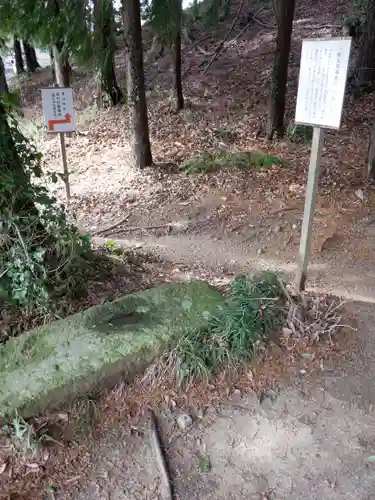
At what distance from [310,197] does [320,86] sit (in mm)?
857

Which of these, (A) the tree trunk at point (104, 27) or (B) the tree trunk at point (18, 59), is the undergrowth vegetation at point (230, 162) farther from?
(B) the tree trunk at point (18, 59)

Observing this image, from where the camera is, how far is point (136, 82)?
7191 mm

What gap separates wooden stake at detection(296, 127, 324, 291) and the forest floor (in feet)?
1.68

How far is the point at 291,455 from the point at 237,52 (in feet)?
39.9

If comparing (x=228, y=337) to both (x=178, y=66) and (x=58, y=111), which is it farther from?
(x=178, y=66)

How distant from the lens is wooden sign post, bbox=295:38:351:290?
3.14m

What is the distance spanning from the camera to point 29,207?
12.2ft

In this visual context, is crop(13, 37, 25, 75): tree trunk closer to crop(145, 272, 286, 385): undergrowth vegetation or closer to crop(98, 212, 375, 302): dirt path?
crop(98, 212, 375, 302): dirt path

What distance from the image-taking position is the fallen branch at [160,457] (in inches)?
98.7

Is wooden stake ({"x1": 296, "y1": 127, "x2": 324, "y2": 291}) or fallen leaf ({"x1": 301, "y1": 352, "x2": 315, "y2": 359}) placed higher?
wooden stake ({"x1": 296, "y1": 127, "x2": 324, "y2": 291})

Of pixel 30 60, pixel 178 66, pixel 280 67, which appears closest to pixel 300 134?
pixel 280 67

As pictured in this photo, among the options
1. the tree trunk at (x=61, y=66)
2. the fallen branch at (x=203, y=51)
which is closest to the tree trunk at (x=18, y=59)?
the fallen branch at (x=203, y=51)

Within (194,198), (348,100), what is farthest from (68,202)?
(348,100)

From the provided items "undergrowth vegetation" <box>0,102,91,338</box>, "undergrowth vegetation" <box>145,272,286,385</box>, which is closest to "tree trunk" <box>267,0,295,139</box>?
"undergrowth vegetation" <box>145,272,286,385</box>
